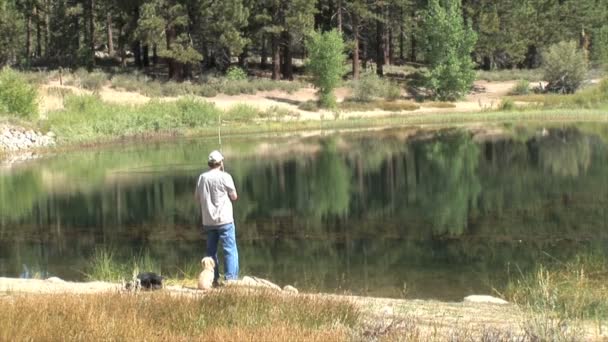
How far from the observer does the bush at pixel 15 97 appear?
49.3 meters

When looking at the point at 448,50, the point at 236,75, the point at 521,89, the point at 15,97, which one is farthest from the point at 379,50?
the point at 15,97

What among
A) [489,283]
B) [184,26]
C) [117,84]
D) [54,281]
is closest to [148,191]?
[54,281]

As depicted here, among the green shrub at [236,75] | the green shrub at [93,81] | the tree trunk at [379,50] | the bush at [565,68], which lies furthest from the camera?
the tree trunk at [379,50]

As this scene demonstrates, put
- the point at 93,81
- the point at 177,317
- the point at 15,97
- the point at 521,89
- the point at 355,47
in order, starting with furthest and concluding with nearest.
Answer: the point at 355,47, the point at 521,89, the point at 93,81, the point at 15,97, the point at 177,317

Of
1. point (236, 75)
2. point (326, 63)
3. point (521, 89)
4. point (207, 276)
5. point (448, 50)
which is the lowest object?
point (207, 276)

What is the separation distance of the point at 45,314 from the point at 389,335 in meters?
3.28

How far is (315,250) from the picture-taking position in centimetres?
1795

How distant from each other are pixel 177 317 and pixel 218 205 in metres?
4.10

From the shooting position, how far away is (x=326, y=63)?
65375mm

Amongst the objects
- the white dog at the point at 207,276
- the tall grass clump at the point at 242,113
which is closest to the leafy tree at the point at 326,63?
the tall grass clump at the point at 242,113

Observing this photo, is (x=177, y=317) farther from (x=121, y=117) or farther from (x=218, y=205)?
(x=121, y=117)

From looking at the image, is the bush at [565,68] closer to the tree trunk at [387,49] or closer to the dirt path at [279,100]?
the dirt path at [279,100]

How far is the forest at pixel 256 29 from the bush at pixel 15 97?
15.1 metres

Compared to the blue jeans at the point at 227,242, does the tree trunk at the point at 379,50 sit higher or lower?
higher
